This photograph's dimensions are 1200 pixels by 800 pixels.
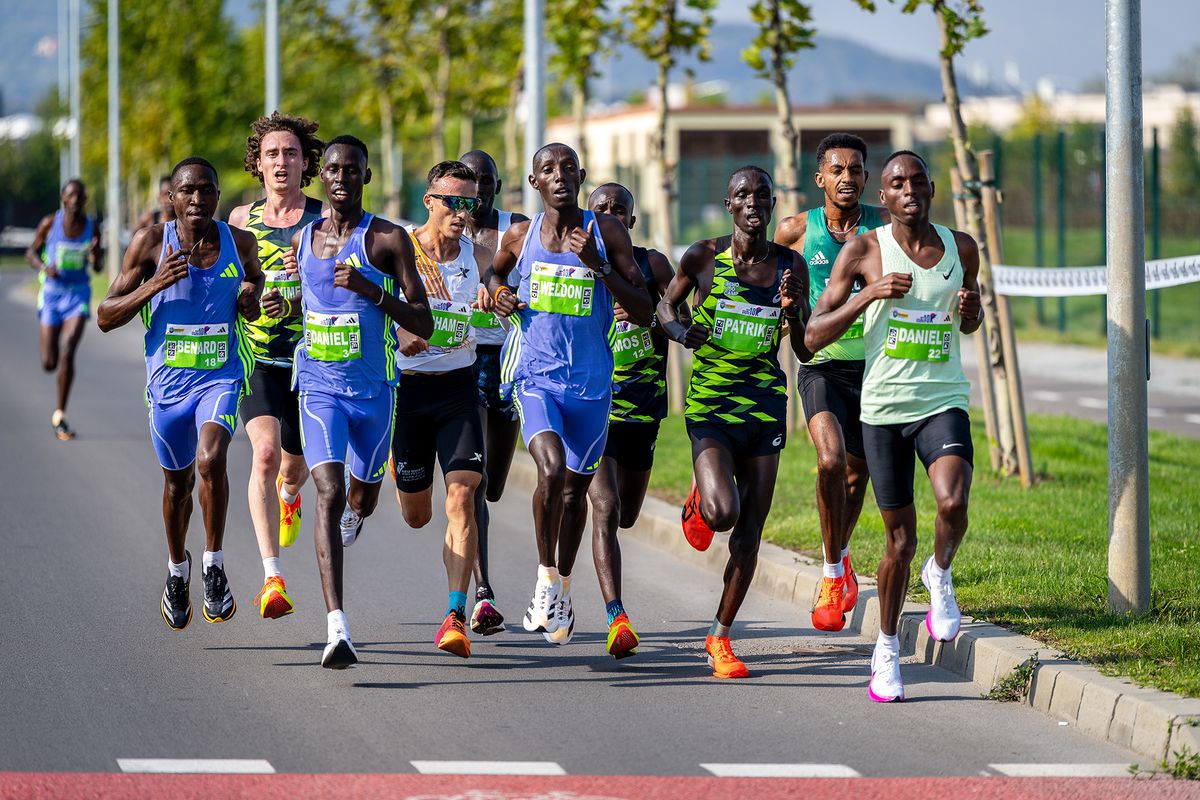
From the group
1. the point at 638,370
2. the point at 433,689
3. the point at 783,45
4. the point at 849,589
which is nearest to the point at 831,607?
the point at 849,589

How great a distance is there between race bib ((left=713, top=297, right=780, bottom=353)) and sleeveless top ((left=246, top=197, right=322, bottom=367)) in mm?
2086

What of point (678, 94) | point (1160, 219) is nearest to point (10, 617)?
point (1160, 219)

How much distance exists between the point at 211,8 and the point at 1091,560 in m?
44.9

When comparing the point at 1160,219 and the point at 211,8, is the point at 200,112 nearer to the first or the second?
the point at 211,8

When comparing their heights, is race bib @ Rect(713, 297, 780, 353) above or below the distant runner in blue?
below

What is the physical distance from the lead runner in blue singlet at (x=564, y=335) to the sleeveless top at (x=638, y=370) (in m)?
0.30

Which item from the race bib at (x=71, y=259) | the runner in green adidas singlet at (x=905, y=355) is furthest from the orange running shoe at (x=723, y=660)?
the race bib at (x=71, y=259)

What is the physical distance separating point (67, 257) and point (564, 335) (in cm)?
993

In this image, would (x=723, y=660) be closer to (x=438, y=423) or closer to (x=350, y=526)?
(x=438, y=423)

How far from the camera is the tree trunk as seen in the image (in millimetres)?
12523

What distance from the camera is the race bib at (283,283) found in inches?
337

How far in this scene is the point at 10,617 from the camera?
8.76 meters

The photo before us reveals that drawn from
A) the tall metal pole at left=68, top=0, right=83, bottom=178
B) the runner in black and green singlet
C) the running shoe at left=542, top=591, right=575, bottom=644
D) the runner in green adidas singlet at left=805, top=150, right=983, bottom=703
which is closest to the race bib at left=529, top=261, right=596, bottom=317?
the runner in black and green singlet

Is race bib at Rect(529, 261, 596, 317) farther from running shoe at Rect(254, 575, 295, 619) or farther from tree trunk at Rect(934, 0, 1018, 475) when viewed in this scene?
tree trunk at Rect(934, 0, 1018, 475)
